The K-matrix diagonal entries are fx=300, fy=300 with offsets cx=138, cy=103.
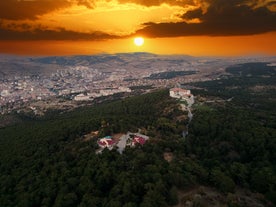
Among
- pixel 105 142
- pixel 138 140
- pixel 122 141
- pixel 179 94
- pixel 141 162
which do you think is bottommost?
pixel 179 94

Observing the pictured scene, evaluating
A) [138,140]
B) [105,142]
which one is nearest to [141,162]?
[138,140]

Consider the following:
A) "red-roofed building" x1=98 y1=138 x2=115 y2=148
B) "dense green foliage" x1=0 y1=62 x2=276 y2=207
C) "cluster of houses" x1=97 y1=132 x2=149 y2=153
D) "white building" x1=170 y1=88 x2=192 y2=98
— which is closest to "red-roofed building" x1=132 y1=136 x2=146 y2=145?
"cluster of houses" x1=97 y1=132 x2=149 y2=153

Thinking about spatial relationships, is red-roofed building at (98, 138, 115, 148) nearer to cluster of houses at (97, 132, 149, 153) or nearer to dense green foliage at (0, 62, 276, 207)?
cluster of houses at (97, 132, 149, 153)

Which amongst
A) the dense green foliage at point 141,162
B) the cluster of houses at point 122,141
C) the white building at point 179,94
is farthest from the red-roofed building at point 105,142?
the white building at point 179,94

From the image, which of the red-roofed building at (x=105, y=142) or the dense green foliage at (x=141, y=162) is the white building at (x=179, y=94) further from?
the red-roofed building at (x=105, y=142)

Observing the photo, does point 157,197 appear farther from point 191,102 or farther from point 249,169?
point 191,102

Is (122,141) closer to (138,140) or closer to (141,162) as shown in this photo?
(138,140)
